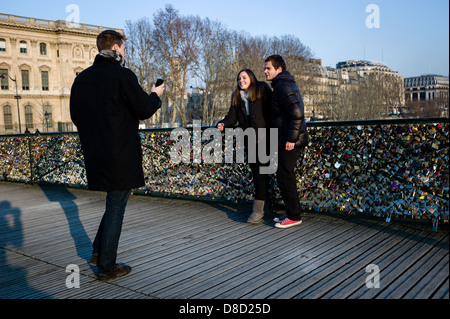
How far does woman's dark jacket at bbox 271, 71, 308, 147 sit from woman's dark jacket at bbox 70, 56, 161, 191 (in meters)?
1.68

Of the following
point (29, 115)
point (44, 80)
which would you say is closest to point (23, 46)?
point (44, 80)

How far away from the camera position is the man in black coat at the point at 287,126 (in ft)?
15.7

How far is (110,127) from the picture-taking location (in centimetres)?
358

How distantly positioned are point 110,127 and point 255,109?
215 cm

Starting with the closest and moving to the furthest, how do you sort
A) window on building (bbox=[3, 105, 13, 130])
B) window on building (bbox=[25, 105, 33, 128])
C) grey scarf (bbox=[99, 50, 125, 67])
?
1. grey scarf (bbox=[99, 50, 125, 67])
2. window on building (bbox=[3, 105, 13, 130])
3. window on building (bbox=[25, 105, 33, 128])

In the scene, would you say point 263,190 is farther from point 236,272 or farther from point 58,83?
point 58,83

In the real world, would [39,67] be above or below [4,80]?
above

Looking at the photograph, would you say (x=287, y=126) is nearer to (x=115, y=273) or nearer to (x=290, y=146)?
(x=290, y=146)

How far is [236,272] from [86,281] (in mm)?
1297

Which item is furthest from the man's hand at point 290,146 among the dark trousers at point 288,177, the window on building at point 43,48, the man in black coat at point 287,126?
the window on building at point 43,48

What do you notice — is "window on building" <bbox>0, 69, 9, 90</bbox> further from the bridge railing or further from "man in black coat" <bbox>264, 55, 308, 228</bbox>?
"man in black coat" <bbox>264, 55, 308, 228</bbox>

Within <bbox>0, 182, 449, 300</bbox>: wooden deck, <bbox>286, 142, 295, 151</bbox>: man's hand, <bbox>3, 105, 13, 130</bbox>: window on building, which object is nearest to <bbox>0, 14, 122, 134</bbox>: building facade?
<bbox>3, 105, 13, 130</bbox>: window on building

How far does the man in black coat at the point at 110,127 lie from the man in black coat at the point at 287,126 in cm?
165

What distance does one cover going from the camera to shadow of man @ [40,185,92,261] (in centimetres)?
478
